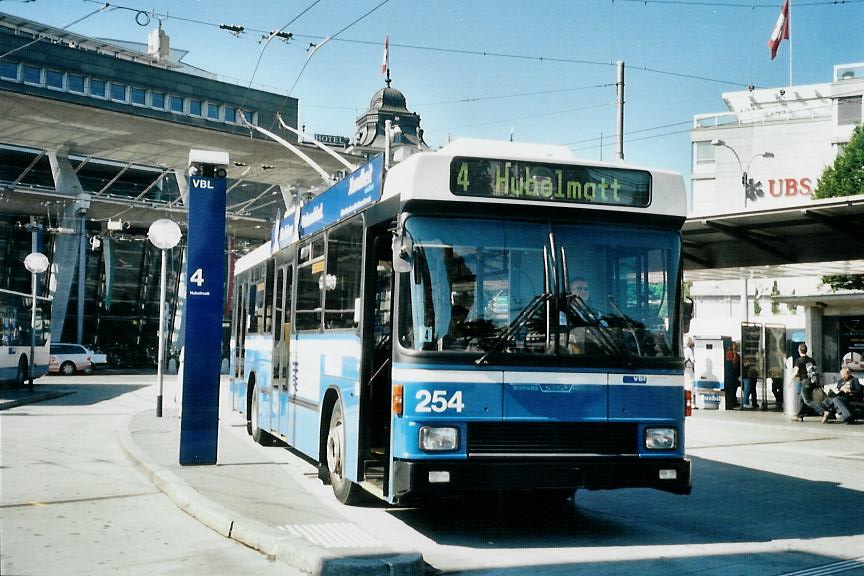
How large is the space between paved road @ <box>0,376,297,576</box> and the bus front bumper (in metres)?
1.19

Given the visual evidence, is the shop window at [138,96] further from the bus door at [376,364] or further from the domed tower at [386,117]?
the bus door at [376,364]

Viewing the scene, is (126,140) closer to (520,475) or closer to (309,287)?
(309,287)

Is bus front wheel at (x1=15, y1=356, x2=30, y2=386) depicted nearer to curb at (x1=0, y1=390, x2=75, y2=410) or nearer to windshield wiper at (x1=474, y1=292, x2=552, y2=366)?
curb at (x1=0, y1=390, x2=75, y2=410)

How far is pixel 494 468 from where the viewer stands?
7258mm

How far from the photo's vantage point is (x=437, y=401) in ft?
24.0

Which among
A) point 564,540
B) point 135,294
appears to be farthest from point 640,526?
point 135,294

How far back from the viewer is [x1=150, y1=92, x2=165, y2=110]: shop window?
6209cm

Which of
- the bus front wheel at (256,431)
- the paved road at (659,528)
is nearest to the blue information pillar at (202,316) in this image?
the paved road at (659,528)

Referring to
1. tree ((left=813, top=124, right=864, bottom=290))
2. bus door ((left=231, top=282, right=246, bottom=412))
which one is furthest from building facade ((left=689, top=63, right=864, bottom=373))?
bus door ((left=231, top=282, right=246, bottom=412))

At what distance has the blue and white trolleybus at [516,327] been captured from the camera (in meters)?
7.33

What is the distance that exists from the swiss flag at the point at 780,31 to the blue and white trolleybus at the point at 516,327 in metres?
25.5

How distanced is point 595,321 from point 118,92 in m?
58.6

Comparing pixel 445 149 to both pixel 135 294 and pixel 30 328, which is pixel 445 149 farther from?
pixel 135 294

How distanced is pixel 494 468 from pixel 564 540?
1148mm
